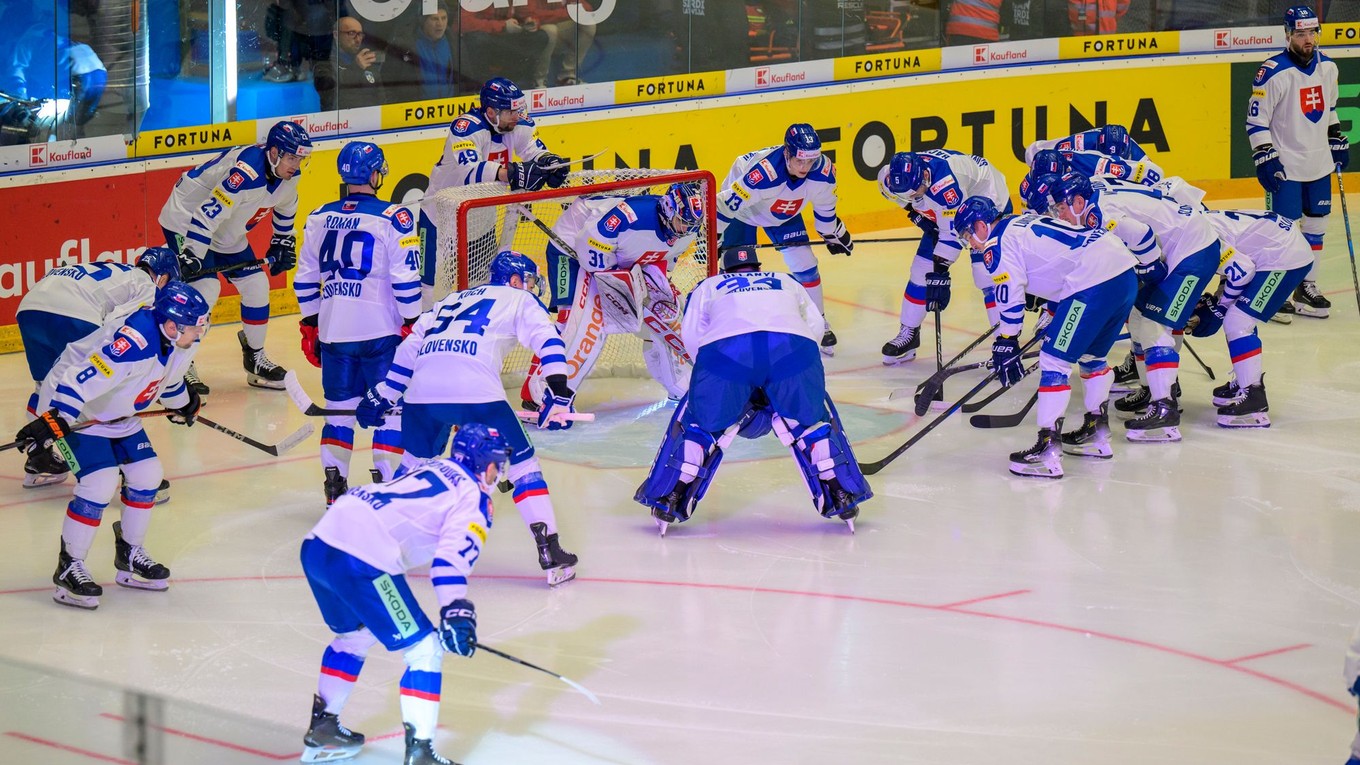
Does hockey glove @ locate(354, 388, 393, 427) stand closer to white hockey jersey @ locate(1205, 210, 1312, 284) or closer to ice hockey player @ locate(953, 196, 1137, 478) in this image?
ice hockey player @ locate(953, 196, 1137, 478)

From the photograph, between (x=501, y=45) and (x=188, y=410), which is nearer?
(x=188, y=410)

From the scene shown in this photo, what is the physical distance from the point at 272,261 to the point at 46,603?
2.98m

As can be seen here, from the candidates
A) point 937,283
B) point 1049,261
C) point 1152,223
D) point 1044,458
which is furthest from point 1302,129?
point 1044,458

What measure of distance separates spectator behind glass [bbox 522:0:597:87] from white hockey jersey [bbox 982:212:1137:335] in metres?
4.61

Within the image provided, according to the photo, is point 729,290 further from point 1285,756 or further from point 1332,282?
point 1332,282

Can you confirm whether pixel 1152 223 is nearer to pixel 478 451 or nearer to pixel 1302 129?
pixel 1302 129

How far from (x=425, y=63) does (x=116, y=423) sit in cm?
531

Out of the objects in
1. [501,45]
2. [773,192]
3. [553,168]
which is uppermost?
[501,45]

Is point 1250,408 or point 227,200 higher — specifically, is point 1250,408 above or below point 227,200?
below

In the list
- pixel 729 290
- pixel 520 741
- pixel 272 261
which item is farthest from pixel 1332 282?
pixel 520 741

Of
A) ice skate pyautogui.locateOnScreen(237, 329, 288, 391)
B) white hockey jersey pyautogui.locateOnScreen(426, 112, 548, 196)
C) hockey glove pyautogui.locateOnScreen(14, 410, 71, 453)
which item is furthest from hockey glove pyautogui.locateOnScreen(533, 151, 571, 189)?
hockey glove pyautogui.locateOnScreen(14, 410, 71, 453)

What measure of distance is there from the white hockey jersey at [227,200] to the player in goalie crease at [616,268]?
1413 millimetres

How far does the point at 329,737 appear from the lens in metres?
4.12

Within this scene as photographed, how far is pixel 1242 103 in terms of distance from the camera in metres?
12.3
